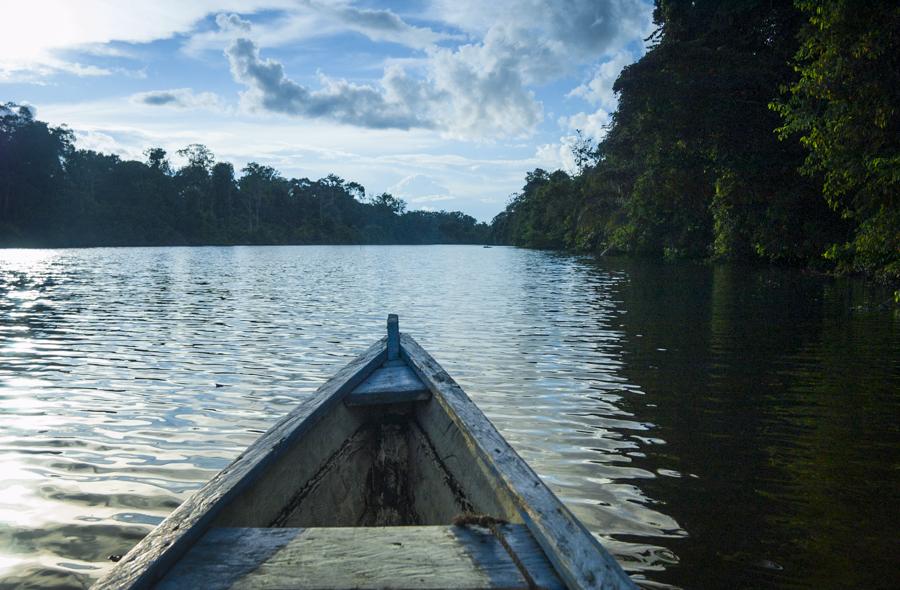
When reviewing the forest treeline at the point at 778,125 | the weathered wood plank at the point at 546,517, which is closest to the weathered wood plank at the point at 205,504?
the weathered wood plank at the point at 546,517

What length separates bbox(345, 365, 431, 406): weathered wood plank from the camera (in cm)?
427

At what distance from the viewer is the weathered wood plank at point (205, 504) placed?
1933 millimetres

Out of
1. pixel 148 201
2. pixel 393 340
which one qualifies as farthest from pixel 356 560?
pixel 148 201

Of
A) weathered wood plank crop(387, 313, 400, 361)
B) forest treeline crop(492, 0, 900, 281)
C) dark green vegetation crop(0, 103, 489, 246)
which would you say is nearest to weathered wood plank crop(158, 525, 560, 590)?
weathered wood plank crop(387, 313, 400, 361)

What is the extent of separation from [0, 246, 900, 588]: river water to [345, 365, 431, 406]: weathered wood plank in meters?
1.21

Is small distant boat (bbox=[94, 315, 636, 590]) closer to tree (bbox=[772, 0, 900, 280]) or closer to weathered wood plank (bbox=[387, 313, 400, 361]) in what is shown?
weathered wood plank (bbox=[387, 313, 400, 361])

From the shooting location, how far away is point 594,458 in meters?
5.21

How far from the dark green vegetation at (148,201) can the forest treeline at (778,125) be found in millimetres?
77132

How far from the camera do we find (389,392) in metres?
4.34

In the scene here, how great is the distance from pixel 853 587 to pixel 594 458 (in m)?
2.16

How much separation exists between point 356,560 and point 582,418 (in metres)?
4.44

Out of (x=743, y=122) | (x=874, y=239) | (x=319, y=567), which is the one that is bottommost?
(x=319, y=567)

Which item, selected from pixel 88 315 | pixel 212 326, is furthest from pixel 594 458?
pixel 88 315

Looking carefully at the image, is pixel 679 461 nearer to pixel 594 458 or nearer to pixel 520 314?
pixel 594 458
